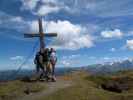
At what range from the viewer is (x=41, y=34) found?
5028cm

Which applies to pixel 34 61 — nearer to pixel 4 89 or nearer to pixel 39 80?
pixel 39 80

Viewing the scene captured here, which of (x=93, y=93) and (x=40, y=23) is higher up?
(x=40, y=23)

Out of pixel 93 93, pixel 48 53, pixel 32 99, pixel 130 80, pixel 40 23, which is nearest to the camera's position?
pixel 32 99

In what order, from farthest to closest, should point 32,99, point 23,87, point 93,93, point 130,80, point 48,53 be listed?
point 130,80
point 48,53
point 23,87
point 93,93
point 32,99

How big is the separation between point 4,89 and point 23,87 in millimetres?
2527

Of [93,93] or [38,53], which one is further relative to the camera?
[38,53]

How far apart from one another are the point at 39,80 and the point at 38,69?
6.91 ft

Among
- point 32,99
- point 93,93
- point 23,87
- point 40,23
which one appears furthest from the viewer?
point 40,23

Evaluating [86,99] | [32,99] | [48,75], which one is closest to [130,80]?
[48,75]

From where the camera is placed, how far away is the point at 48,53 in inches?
1889

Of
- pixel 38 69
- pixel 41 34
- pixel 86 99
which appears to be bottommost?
pixel 86 99

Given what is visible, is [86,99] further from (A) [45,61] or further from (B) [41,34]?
(B) [41,34]

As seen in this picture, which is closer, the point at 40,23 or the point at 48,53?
the point at 48,53

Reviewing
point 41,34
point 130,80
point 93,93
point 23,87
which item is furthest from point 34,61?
point 130,80
